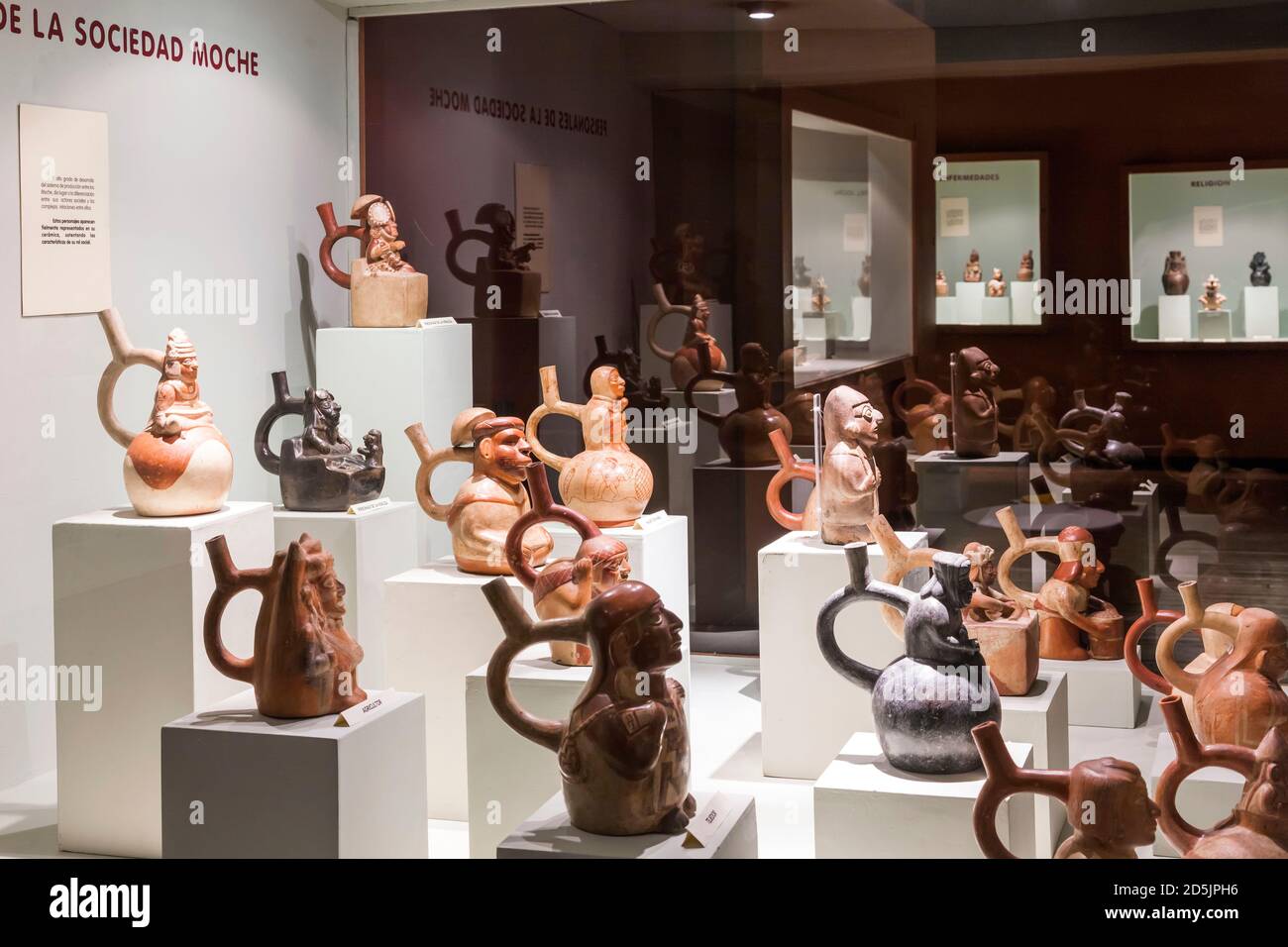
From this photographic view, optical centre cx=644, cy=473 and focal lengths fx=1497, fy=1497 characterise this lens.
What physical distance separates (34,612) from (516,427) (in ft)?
4.33

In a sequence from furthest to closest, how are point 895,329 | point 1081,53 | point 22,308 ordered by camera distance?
point 895,329 < point 1081,53 < point 22,308

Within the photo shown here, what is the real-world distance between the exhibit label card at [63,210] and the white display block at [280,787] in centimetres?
151

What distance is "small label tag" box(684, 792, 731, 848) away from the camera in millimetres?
2300

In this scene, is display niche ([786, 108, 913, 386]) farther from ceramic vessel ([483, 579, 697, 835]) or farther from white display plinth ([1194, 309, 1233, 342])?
ceramic vessel ([483, 579, 697, 835])

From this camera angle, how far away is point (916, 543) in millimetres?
4105

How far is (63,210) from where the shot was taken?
12.7 ft

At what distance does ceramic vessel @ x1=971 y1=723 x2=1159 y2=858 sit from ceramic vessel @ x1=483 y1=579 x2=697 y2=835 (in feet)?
1.59

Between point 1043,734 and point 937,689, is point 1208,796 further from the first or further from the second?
point 937,689

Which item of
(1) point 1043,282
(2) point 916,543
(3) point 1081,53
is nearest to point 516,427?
(2) point 916,543

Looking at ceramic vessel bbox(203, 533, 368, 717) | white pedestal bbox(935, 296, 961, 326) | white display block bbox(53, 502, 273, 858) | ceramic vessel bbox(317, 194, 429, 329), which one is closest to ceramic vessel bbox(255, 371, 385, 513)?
white display block bbox(53, 502, 273, 858)

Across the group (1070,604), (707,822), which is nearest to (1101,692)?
(1070,604)

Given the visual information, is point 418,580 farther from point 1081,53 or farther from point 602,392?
point 1081,53

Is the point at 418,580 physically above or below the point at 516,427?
below

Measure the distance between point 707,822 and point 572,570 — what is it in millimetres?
1055
